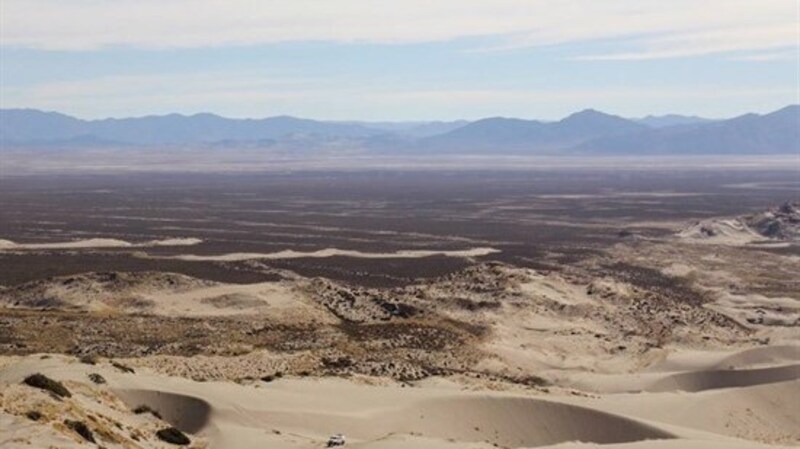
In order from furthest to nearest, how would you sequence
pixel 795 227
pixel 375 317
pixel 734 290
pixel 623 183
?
pixel 623 183 < pixel 795 227 < pixel 734 290 < pixel 375 317

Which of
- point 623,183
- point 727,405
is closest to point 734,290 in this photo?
point 727,405

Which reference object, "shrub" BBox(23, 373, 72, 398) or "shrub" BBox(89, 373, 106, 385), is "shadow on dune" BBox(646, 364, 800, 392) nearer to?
"shrub" BBox(89, 373, 106, 385)

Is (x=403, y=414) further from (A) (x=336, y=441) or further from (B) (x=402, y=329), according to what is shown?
(B) (x=402, y=329)

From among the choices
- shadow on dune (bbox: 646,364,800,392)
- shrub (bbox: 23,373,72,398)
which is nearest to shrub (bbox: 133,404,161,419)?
shrub (bbox: 23,373,72,398)

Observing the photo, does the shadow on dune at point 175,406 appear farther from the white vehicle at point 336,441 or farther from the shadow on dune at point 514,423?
the shadow on dune at point 514,423

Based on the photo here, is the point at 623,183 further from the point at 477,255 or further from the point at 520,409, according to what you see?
the point at 520,409

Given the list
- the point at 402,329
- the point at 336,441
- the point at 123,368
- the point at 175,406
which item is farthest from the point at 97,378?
the point at 402,329

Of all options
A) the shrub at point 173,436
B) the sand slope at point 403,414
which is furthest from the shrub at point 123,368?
the shrub at point 173,436
